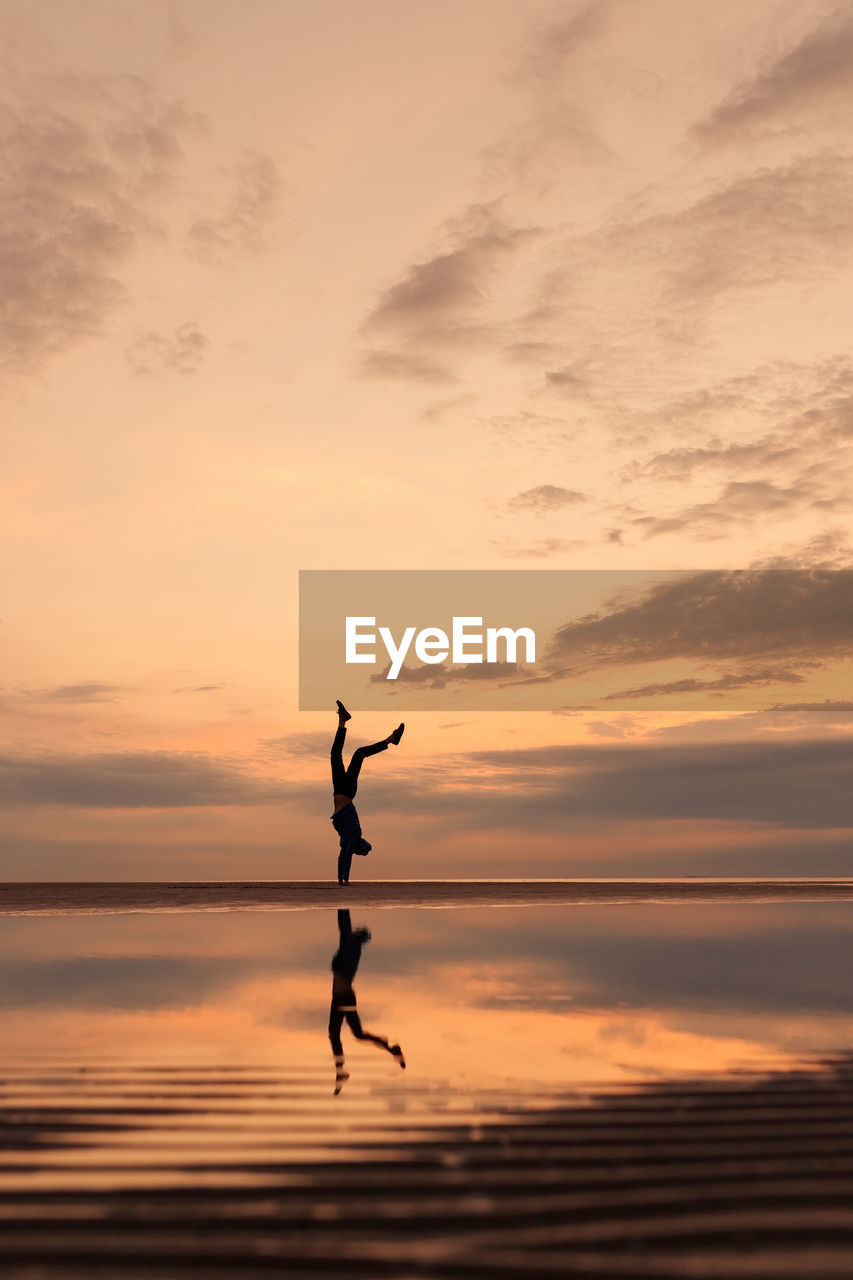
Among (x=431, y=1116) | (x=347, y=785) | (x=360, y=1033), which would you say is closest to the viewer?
(x=431, y=1116)

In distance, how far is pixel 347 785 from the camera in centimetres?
2139

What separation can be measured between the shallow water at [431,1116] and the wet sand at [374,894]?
25.9ft

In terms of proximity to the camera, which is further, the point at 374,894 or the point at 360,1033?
the point at 374,894

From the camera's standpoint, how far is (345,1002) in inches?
397

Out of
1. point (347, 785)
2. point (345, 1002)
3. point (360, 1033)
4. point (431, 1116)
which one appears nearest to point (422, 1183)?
point (431, 1116)

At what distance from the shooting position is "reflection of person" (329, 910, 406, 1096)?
25.0 feet

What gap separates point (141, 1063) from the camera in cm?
745

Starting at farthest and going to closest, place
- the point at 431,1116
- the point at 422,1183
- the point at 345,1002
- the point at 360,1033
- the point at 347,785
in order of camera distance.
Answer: the point at 347,785 < the point at 345,1002 < the point at 360,1033 < the point at 431,1116 < the point at 422,1183

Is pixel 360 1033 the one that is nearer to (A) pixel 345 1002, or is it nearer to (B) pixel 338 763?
(A) pixel 345 1002

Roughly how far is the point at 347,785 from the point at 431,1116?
50.5 feet

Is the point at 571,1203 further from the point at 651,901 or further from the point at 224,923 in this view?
the point at 651,901

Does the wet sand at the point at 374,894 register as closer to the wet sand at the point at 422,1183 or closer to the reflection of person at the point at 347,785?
the reflection of person at the point at 347,785

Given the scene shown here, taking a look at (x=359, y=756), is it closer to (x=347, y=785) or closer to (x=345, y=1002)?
(x=347, y=785)

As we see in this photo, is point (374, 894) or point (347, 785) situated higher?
point (347, 785)
